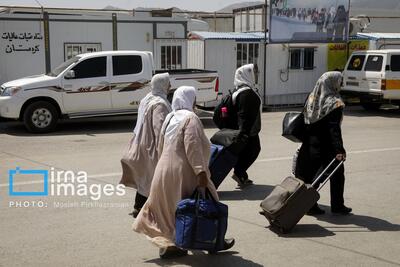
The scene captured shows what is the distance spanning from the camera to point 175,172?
5.04 m

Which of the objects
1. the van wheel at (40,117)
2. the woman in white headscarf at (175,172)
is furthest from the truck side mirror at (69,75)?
the woman in white headscarf at (175,172)

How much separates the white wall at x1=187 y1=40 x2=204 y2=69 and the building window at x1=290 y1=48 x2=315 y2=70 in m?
Result: 3.38

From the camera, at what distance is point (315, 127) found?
21.9 ft

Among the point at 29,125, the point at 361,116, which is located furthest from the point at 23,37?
the point at 361,116

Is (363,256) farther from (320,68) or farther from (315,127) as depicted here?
(320,68)

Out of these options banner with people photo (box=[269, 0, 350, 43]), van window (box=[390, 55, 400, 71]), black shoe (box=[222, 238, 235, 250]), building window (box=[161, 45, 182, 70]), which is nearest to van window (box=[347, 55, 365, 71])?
van window (box=[390, 55, 400, 71])

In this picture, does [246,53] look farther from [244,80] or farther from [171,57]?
[244,80]

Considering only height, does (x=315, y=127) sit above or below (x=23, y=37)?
below

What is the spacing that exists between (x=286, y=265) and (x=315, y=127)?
6.46 ft

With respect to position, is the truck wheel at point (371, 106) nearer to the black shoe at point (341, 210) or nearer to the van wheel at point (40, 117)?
the van wheel at point (40, 117)

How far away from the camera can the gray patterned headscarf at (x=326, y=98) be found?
257 inches

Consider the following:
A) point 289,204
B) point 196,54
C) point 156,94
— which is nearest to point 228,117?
point 156,94

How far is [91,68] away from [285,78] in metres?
8.32

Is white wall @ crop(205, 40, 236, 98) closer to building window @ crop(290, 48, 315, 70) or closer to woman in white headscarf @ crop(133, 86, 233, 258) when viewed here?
building window @ crop(290, 48, 315, 70)
